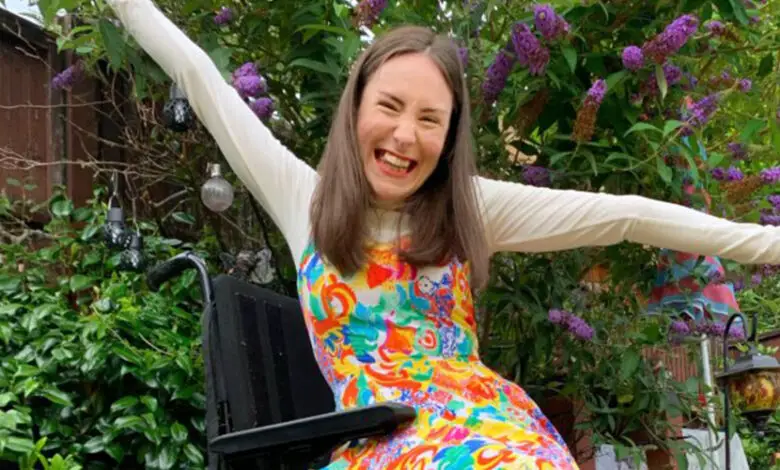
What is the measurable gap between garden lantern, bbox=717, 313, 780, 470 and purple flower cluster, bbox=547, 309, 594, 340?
1.69 ft

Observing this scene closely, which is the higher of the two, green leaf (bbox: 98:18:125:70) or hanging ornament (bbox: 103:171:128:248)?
green leaf (bbox: 98:18:125:70)

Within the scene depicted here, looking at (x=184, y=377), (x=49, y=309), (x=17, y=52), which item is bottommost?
(x=184, y=377)

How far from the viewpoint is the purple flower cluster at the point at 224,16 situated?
86.0 inches

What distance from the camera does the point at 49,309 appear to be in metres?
2.27

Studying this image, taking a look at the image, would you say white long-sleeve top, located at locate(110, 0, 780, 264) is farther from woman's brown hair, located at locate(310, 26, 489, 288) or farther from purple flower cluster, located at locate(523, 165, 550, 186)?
purple flower cluster, located at locate(523, 165, 550, 186)

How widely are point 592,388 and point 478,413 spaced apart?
1.18m

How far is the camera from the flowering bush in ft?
6.49

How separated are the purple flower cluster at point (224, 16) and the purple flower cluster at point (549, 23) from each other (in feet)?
2.36

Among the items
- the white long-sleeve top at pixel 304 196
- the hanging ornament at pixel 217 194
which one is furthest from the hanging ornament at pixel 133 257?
the white long-sleeve top at pixel 304 196

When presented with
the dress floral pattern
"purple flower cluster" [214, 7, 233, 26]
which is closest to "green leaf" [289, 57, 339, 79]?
"purple flower cluster" [214, 7, 233, 26]

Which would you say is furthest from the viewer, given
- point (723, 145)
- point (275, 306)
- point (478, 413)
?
point (723, 145)

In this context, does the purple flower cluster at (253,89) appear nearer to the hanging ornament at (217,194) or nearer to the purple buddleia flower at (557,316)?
the hanging ornament at (217,194)

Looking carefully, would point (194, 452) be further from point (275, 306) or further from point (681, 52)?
point (681, 52)

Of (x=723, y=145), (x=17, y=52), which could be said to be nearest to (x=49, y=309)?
(x=17, y=52)
